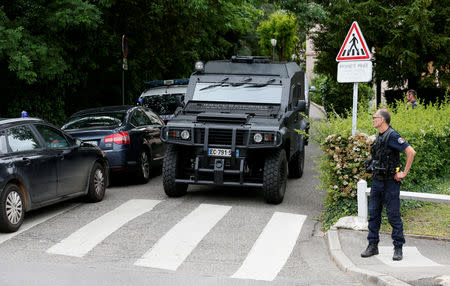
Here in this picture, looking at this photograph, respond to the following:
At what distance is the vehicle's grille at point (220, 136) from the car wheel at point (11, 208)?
301 cm

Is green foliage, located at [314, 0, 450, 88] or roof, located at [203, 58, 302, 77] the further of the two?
green foliage, located at [314, 0, 450, 88]

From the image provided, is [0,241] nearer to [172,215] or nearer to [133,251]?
[133,251]

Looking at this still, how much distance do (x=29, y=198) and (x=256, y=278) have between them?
367 centimetres

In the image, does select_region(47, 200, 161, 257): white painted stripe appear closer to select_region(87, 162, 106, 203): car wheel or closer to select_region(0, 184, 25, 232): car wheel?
select_region(87, 162, 106, 203): car wheel

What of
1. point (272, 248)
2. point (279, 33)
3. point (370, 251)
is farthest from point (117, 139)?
point (279, 33)

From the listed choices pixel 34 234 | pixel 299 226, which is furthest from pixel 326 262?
pixel 34 234

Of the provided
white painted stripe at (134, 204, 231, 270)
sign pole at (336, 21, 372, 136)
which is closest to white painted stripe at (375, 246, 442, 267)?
white painted stripe at (134, 204, 231, 270)

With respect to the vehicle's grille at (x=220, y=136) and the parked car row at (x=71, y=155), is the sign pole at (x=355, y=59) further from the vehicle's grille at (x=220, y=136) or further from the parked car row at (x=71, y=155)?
the parked car row at (x=71, y=155)

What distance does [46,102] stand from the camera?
17188mm

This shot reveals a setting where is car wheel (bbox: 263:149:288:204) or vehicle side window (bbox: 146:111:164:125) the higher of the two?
vehicle side window (bbox: 146:111:164:125)

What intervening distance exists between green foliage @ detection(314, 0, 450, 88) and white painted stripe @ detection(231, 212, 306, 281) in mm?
11891

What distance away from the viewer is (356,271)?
637 cm

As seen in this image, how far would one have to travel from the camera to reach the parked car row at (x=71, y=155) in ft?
26.5

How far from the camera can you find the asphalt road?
635 cm
